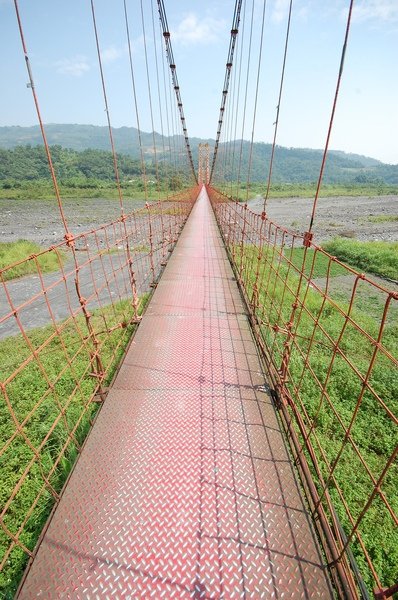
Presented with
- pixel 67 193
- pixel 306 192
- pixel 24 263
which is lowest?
pixel 306 192

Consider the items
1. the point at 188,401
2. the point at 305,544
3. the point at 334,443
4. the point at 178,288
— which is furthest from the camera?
the point at 178,288

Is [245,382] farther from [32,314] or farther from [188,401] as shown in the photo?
[32,314]

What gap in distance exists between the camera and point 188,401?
236 centimetres

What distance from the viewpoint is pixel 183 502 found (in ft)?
5.37

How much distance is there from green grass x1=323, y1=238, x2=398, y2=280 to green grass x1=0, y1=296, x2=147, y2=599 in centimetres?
1079

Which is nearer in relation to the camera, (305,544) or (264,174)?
(305,544)

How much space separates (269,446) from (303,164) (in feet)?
540

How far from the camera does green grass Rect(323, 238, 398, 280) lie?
38.7ft

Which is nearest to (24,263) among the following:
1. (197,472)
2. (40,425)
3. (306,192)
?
(40,425)

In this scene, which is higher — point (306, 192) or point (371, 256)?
point (371, 256)

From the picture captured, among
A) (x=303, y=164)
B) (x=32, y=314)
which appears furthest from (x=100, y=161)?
(x=303, y=164)

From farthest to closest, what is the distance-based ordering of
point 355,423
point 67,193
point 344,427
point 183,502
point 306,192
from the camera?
1. point 306,192
2. point 67,193
3. point 355,423
4. point 183,502
5. point 344,427

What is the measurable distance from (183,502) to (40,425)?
90.3 inches

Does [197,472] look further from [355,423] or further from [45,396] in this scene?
[355,423]
